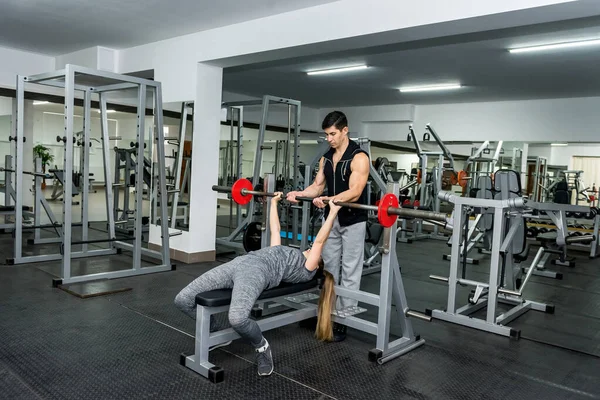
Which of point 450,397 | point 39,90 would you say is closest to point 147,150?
point 39,90

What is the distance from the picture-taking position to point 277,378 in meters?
2.24

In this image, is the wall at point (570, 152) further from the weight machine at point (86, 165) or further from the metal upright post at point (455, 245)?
the weight machine at point (86, 165)

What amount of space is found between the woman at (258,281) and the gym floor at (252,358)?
0.19m

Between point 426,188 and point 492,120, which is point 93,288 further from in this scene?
point 492,120

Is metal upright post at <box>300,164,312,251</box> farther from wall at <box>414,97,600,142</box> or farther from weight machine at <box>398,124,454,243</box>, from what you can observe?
wall at <box>414,97,600,142</box>

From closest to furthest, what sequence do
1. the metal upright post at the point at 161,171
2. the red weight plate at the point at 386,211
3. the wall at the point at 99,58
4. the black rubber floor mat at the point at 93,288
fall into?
the red weight plate at the point at 386,211
the black rubber floor mat at the point at 93,288
the metal upright post at the point at 161,171
the wall at the point at 99,58

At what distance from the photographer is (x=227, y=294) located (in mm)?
2195

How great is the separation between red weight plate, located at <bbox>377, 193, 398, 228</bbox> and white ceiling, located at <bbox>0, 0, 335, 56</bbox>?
2.02 metres

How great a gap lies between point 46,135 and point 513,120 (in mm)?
11485

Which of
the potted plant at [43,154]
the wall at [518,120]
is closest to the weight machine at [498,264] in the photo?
the wall at [518,120]

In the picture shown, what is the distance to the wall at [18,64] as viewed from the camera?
578cm

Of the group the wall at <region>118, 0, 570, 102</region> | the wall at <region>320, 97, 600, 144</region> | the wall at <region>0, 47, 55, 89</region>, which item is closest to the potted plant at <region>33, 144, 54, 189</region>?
the wall at <region>0, 47, 55, 89</region>

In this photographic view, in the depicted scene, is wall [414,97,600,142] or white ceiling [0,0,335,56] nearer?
white ceiling [0,0,335,56]

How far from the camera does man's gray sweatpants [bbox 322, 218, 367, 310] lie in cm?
280
